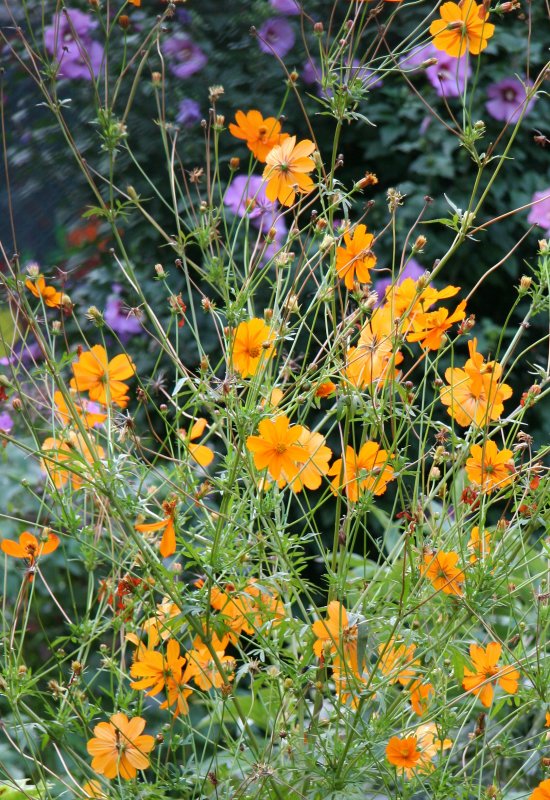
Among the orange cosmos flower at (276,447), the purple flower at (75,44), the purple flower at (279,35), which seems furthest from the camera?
the purple flower at (279,35)

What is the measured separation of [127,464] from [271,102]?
153 cm

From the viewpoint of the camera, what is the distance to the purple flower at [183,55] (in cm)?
242

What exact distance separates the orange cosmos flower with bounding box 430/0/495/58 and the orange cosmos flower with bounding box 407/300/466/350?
0.25 meters

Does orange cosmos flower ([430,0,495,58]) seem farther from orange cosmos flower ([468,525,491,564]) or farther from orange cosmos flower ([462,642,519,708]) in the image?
orange cosmos flower ([462,642,519,708])

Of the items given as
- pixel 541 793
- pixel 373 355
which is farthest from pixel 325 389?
pixel 541 793

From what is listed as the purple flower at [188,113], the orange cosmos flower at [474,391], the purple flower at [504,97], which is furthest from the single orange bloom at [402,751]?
the purple flower at [504,97]

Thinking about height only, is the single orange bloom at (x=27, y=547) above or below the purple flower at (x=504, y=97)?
above

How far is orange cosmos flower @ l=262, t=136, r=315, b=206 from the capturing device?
1038 mm

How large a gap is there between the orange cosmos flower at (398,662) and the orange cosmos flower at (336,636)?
0.03 metres

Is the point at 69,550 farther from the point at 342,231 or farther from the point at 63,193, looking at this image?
the point at 342,231

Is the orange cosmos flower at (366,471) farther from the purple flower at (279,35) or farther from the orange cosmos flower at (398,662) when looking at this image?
the purple flower at (279,35)

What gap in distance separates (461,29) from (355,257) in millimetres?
252

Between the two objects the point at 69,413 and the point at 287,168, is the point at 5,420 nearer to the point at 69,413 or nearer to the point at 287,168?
the point at 69,413

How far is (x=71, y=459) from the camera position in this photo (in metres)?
0.97
